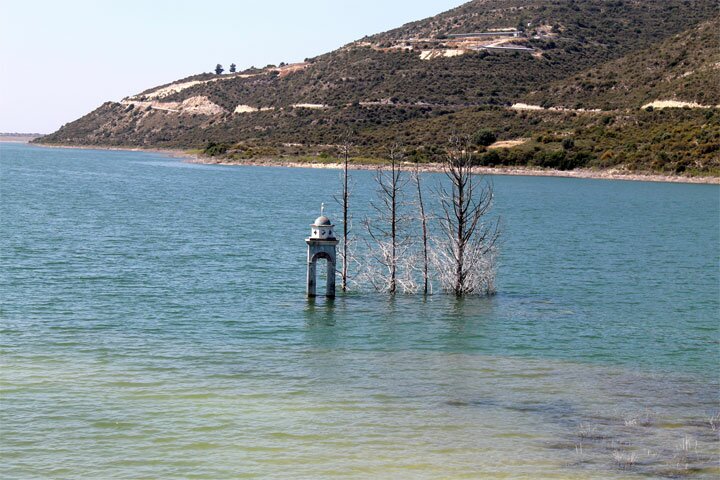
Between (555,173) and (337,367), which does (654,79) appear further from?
(337,367)

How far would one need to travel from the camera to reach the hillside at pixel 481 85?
119 meters

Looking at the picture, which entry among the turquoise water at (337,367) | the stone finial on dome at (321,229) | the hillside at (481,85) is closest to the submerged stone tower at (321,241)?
the stone finial on dome at (321,229)

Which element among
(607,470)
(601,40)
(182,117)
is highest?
(601,40)

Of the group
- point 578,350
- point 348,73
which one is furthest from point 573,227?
point 348,73

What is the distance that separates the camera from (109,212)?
54781mm

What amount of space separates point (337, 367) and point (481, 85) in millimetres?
131623

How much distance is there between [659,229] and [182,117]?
149 metres

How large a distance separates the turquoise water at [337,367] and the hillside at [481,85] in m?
73.2

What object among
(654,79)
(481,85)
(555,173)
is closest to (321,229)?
(555,173)

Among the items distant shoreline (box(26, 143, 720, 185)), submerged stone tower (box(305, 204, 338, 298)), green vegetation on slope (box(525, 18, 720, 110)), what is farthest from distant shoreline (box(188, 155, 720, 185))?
submerged stone tower (box(305, 204, 338, 298))

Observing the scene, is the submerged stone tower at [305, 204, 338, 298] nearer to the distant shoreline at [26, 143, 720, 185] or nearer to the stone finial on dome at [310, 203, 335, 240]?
the stone finial on dome at [310, 203, 335, 240]

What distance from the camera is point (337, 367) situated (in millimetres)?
19500

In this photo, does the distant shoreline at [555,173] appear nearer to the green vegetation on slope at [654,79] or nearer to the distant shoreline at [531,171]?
the distant shoreline at [531,171]

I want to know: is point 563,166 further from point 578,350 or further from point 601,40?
point 578,350
